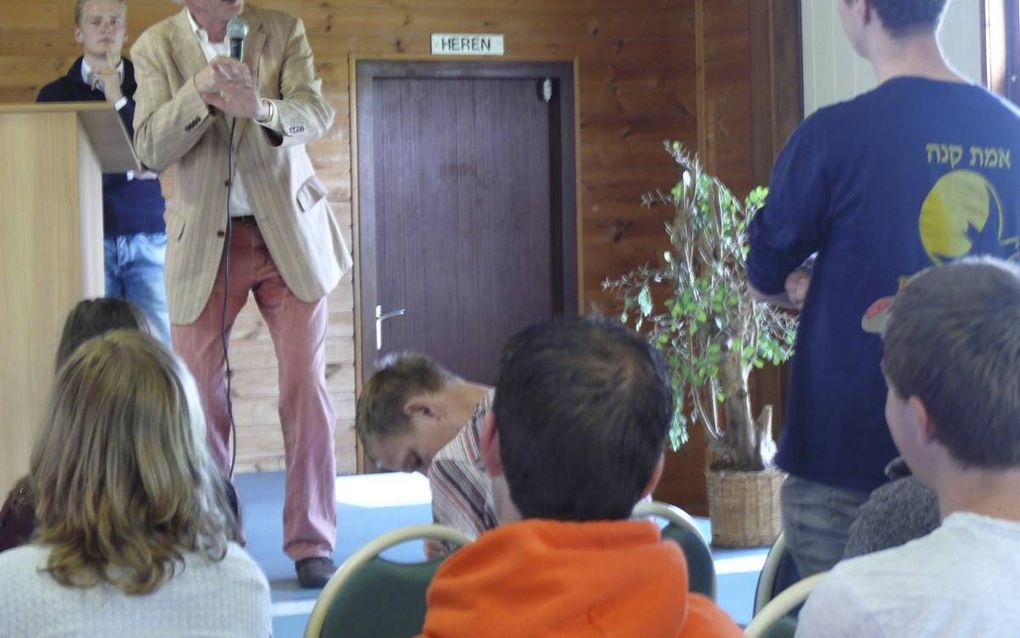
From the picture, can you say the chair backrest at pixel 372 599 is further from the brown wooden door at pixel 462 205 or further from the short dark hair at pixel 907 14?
the brown wooden door at pixel 462 205

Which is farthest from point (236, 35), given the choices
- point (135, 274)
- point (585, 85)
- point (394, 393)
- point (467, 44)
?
point (585, 85)

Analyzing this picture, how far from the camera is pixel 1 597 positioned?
4.81 ft

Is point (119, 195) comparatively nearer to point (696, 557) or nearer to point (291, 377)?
point (291, 377)

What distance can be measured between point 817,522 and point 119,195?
279 cm

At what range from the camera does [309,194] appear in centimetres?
365

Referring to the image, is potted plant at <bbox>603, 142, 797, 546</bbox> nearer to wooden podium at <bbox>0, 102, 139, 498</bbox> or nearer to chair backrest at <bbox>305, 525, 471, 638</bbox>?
wooden podium at <bbox>0, 102, 139, 498</bbox>

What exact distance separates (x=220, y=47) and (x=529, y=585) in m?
2.94

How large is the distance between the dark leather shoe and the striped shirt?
5.13ft

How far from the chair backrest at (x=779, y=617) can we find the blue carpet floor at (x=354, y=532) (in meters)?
2.02

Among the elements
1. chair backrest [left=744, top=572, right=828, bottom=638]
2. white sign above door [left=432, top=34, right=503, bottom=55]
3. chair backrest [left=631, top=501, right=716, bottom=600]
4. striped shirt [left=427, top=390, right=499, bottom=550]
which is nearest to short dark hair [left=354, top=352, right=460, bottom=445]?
striped shirt [left=427, top=390, right=499, bottom=550]

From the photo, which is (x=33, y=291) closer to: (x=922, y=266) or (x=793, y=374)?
(x=793, y=374)

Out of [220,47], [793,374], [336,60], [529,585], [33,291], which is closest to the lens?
[529,585]

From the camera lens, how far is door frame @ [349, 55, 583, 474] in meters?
6.34

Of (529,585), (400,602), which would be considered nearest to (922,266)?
(400,602)
